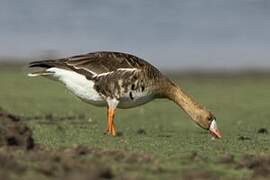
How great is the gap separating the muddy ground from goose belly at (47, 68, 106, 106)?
8.03 ft

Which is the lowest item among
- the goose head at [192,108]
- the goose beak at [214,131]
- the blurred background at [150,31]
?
the goose beak at [214,131]

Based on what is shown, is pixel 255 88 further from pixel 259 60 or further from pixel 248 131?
pixel 248 131

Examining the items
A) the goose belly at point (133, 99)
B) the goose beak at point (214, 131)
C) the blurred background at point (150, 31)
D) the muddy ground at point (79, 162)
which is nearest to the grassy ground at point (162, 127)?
the muddy ground at point (79, 162)

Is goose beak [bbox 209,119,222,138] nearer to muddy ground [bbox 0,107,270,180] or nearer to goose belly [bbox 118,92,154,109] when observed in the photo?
goose belly [bbox 118,92,154,109]

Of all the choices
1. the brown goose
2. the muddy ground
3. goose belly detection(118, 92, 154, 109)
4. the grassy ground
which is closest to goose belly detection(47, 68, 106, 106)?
the brown goose

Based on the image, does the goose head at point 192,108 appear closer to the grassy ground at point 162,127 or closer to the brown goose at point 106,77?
the grassy ground at point 162,127

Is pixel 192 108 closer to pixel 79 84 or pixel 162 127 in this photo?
pixel 162 127

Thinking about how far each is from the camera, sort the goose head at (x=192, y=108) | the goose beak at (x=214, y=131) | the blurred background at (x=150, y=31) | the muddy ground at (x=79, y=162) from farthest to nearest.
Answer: the blurred background at (x=150, y=31)
the goose head at (x=192, y=108)
the goose beak at (x=214, y=131)
the muddy ground at (x=79, y=162)

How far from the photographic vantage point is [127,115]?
1566 cm

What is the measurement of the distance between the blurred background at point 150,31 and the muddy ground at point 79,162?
50.2 feet

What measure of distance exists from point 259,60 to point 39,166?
17.6m

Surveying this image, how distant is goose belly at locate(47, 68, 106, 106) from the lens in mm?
12047

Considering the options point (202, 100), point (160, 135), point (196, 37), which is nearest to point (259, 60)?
point (196, 37)

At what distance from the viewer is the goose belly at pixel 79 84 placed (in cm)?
1205
